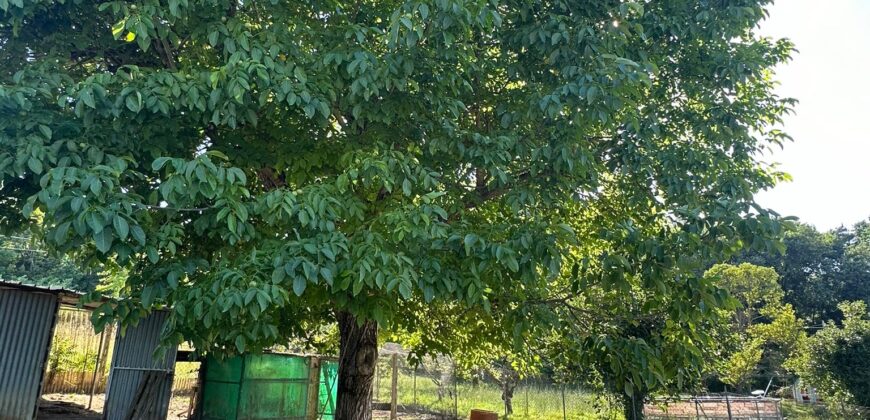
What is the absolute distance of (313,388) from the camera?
12.2 m

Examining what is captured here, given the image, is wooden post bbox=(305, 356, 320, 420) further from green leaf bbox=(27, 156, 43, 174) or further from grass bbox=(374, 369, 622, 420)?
green leaf bbox=(27, 156, 43, 174)

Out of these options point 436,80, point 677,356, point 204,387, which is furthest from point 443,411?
point 436,80

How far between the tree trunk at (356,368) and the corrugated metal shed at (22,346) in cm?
524

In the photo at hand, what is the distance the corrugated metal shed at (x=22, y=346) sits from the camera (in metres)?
8.25

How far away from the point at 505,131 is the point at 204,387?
30.6ft

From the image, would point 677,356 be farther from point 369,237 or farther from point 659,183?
point 369,237

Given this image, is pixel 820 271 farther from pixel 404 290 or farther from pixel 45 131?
pixel 45 131

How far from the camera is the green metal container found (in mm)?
10836

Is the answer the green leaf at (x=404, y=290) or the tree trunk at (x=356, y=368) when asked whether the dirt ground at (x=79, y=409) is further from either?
the green leaf at (x=404, y=290)

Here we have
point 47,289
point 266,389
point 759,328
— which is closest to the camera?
point 47,289

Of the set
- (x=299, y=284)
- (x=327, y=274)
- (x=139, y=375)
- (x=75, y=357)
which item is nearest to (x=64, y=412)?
(x=139, y=375)

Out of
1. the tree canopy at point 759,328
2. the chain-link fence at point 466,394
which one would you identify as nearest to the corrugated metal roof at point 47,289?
the chain-link fence at point 466,394

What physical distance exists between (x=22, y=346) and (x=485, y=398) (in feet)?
37.5

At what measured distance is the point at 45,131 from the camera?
3.50 m
